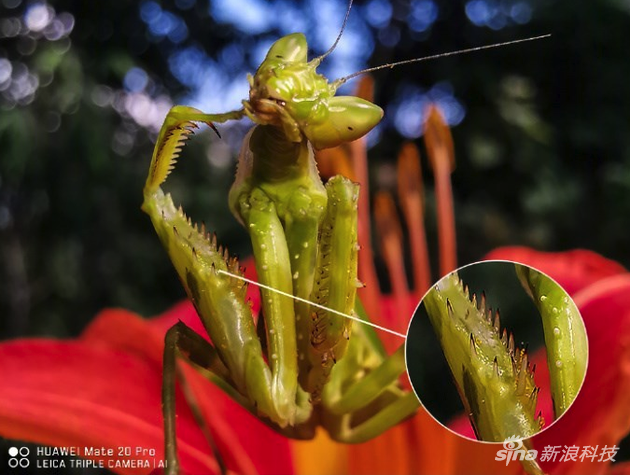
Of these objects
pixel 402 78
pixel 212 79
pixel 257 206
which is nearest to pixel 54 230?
pixel 212 79

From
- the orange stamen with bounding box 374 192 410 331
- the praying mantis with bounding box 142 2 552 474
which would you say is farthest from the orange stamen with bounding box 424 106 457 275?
the praying mantis with bounding box 142 2 552 474

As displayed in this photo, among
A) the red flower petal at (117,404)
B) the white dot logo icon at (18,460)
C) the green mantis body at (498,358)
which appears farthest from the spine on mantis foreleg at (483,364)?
the white dot logo icon at (18,460)

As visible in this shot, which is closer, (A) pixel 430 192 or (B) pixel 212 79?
(B) pixel 212 79

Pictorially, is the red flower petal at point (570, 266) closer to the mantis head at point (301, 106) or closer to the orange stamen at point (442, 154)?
the orange stamen at point (442, 154)

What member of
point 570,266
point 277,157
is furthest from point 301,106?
point 570,266

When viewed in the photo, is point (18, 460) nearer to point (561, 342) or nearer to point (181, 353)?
point (181, 353)

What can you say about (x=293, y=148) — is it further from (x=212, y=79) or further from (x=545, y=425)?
(x=212, y=79)

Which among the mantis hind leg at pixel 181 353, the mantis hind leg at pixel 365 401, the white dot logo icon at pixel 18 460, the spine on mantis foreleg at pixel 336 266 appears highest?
the spine on mantis foreleg at pixel 336 266
